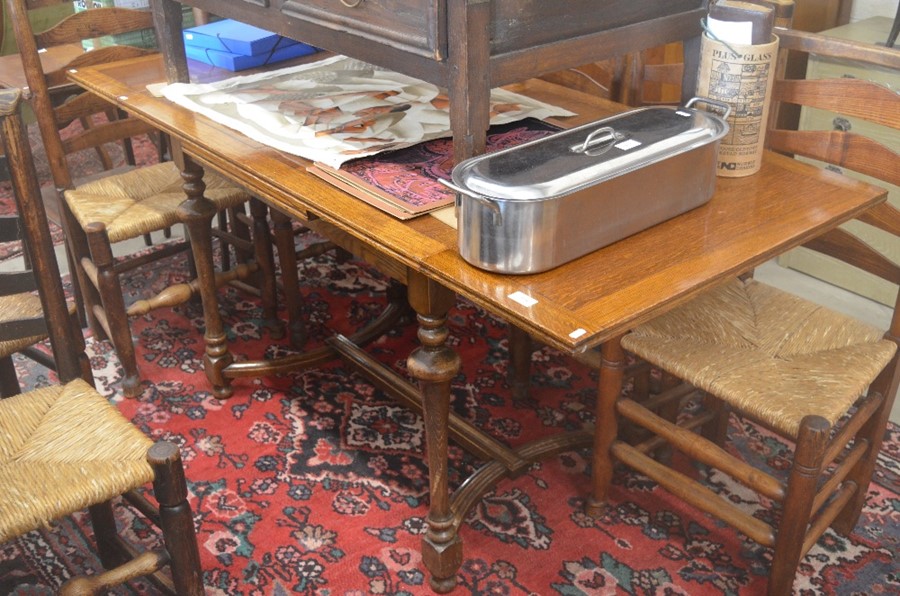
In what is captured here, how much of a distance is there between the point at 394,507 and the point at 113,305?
1004mm

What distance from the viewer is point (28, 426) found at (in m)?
1.70

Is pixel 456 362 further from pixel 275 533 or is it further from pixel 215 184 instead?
pixel 215 184

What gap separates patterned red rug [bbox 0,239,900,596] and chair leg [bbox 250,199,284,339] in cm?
12

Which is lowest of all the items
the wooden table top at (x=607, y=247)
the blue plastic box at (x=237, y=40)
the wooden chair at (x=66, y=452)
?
the wooden chair at (x=66, y=452)

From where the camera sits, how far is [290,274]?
2.71 metres

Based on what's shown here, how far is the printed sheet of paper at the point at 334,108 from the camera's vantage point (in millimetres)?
1869

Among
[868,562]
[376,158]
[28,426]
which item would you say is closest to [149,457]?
[28,426]

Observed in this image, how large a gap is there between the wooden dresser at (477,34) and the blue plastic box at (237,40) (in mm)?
534

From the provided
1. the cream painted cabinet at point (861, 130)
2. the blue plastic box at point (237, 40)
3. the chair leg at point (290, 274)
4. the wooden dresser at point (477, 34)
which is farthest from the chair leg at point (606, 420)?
the cream painted cabinet at point (861, 130)

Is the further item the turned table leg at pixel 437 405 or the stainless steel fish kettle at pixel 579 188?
the turned table leg at pixel 437 405

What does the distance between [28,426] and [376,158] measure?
801 millimetres

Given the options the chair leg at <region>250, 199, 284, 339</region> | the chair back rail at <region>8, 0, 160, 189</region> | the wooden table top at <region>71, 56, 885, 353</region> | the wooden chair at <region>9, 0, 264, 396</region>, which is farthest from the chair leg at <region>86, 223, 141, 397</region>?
the wooden table top at <region>71, 56, 885, 353</region>

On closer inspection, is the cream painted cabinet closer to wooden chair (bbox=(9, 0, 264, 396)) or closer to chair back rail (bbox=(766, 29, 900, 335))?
chair back rail (bbox=(766, 29, 900, 335))

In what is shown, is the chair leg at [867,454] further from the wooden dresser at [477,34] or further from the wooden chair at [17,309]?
the wooden chair at [17,309]
